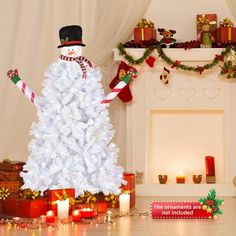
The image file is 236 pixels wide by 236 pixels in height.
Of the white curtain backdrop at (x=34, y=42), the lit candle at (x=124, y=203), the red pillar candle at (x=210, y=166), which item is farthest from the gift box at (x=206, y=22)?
the lit candle at (x=124, y=203)

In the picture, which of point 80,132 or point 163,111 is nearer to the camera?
point 80,132

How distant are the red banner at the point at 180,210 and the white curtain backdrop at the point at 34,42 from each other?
1785 millimetres

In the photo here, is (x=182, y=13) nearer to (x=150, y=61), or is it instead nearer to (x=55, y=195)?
(x=150, y=61)

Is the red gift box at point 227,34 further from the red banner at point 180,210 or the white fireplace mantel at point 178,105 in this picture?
the red banner at point 180,210

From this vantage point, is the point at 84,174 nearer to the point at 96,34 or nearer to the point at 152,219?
the point at 152,219

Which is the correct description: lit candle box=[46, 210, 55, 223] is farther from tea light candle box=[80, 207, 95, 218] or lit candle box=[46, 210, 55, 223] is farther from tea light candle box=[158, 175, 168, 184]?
tea light candle box=[158, 175, 168, 184]

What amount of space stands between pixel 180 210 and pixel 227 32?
7.40 feet

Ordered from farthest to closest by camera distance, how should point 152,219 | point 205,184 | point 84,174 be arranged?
point 205,184 < point 84,174 < point 152,219

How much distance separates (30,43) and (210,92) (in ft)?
6.17

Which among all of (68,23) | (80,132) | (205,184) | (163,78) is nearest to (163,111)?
(163,78)

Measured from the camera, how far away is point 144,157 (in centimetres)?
575

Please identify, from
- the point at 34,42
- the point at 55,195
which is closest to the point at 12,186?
the point at 55,195

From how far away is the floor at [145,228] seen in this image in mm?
3633

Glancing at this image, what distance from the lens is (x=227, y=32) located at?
223 inches
